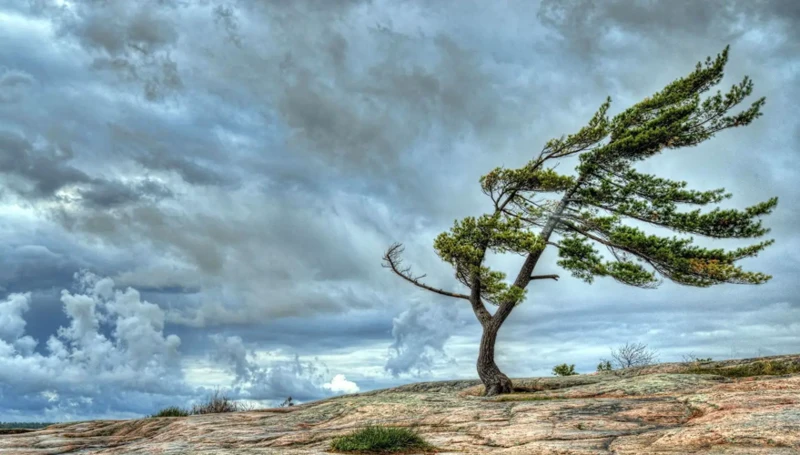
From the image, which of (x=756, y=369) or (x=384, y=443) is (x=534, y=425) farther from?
(x=756, y=369)

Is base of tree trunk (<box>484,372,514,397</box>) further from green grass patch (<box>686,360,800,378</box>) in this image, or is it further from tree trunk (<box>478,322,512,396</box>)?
green grass patch (<box>686,360,800,378</box>)

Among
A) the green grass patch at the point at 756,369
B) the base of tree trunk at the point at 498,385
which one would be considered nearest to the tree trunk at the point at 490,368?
the base of tree trunk at the point at 498,385

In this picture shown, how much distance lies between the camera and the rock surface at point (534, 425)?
35.6 ft

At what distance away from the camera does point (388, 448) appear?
Answer: 1273cm

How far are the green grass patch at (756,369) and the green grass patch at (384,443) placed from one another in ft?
49.9

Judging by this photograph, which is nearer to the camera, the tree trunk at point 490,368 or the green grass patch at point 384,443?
the green grass patch at point 384,443

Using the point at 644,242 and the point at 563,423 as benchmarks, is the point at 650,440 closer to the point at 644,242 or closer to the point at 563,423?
the point at 563,423

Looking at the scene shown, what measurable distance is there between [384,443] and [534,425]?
343 cm

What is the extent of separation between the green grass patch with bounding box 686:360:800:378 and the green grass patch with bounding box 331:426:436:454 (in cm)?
1520

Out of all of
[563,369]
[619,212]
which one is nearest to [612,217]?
[619,212]

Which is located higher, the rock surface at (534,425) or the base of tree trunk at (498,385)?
the base of tree trunk at (498,385)

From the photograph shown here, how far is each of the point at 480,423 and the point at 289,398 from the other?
52.4 feet

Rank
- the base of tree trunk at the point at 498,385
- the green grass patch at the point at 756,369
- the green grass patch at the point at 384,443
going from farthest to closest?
the base of tree trunk at the point at 498,385
the green grass patch at the point at 756,369
the green grass patch at the point at 384,443

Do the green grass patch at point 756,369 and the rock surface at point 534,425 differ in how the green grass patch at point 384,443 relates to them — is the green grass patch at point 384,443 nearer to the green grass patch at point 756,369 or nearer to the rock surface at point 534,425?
the rock surface at point 534,425
